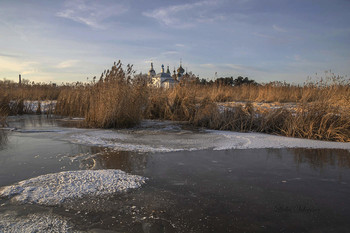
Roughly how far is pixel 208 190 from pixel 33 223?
158 cm

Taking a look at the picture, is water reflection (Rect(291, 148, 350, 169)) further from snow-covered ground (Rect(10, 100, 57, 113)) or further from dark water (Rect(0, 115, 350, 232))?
snow-covered ground (Rect(10, 100, 57, 113))

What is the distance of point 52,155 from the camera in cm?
406

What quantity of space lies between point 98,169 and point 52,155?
113cm

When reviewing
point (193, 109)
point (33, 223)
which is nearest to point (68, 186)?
point (33, 223)

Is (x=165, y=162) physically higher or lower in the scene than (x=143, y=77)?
lower

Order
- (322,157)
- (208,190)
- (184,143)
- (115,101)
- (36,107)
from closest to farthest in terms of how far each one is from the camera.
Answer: (208,190) < (322,157) < (184,143) < (115,101) < (36,107)

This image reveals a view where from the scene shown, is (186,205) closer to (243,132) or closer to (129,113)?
(243,132)

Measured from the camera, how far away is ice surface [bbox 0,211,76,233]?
1.91 m

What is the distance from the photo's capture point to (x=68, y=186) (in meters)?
2.73

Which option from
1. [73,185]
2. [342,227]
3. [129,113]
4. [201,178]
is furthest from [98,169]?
[129,113]

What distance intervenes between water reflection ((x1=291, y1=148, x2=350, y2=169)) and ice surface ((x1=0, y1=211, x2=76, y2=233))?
10.5 ft

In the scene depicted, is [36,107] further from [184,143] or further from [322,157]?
[322,157]

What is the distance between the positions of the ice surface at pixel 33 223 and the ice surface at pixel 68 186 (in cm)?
26

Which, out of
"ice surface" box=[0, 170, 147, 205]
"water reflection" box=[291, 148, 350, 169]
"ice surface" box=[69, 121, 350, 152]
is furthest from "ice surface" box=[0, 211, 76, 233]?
"water reflection" box=[291, 148, 350, 169]
